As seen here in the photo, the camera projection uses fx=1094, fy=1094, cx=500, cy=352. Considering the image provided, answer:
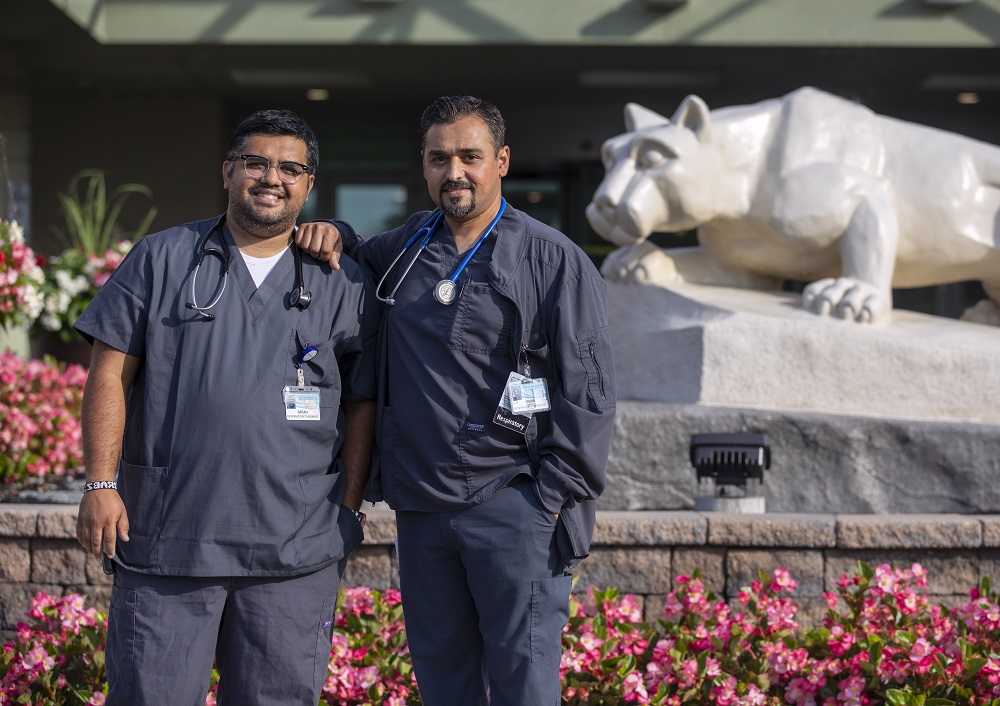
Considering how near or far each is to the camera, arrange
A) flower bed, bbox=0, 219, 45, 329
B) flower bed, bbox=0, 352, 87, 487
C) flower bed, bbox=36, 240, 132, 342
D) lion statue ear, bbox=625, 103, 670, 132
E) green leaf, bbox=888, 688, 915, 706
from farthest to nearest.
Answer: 1. flower bed, bbox=36, 240, 132, 342
2. lion statue ear, bbox=625, 103, 670, 132
3. flower bed, bbox=0, 352, 87, 487
4. flower bed, bbox=0, 219, 45, 329
5. green leaf, bbox=888, 688, 915, 706

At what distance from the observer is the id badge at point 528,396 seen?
2.34 meters

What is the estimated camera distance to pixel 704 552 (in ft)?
12.0

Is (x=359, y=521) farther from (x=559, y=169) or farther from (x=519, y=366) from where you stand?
(x=559, y=169)

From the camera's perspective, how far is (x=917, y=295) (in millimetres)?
12719

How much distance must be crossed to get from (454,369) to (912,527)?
2.02 m

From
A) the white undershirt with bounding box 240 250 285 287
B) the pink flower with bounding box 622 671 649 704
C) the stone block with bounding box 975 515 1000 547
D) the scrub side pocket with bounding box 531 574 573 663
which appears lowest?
the pink flower with bounding box 622 671 649 704

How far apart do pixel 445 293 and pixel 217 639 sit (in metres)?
0.88

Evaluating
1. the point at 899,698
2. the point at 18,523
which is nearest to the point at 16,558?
the point at 18,523

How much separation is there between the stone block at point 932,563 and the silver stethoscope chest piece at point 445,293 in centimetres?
192

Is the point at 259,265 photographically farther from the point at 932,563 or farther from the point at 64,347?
the point at 64,347

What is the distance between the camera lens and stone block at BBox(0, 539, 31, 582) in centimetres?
368

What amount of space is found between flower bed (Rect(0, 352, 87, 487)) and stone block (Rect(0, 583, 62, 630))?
129 cm

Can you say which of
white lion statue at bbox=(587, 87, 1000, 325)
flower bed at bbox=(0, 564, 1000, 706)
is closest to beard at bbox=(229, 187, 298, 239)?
flower bed at bbox=(0, 564, 1000, 706)

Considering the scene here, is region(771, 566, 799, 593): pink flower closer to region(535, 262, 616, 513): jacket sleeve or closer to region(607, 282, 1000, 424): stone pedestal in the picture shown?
region(535, 262, 616, 513): jacket sleeve
